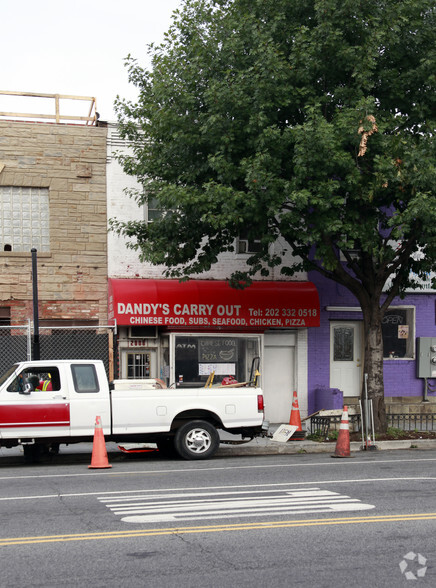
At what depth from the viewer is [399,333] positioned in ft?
71.2

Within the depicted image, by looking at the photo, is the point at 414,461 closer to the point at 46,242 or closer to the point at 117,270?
the point at 117,270

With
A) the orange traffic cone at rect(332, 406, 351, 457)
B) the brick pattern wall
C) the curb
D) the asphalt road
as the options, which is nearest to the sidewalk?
the curb

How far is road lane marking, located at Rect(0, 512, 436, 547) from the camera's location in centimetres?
761

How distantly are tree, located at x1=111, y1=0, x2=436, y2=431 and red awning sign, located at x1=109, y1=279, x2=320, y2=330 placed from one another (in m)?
2.10

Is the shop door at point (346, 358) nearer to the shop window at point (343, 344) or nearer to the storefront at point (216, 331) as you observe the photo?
the shop window at point (343, 344)

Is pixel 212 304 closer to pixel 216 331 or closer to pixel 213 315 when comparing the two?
pixel 213 315

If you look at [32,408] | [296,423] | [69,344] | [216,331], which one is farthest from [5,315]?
[296,423]

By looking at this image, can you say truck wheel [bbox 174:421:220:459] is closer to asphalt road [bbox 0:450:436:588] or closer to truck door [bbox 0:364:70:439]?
asphalt road [bbox 0:450:436:588]

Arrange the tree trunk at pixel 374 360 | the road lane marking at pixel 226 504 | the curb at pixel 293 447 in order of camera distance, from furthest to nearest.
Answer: the tree trunk at pixel 374 360 → the curb at pixel 293 447 → the road lane marking at pixel 226 504

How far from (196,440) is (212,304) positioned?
5959 mm

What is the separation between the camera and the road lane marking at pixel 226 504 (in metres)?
8.70

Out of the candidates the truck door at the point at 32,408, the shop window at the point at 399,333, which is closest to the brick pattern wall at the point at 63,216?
the truck door at the point at 32,408

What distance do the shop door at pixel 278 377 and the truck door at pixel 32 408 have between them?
8221 millimetres

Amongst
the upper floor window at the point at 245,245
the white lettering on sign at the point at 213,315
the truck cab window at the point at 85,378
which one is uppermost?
the upper floor window at the point at 245,245
